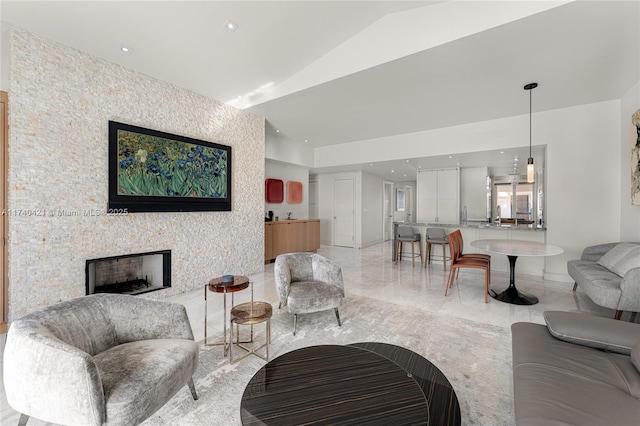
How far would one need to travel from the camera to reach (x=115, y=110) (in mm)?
3199

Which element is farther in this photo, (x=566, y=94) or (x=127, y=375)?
(x=566, y=94)

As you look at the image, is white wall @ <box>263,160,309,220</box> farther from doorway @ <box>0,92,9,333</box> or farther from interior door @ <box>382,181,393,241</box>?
doorway @ <box>0,92,9,333</box>

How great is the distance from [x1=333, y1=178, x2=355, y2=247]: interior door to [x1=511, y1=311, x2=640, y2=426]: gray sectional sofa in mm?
6363

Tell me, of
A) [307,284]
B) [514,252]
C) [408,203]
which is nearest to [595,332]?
[514,252]

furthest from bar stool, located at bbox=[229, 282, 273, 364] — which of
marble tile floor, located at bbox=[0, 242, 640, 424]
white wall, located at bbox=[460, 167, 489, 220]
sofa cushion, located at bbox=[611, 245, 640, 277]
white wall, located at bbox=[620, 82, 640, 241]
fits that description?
white wall, located at bbox=[460, 167, 489, 220]

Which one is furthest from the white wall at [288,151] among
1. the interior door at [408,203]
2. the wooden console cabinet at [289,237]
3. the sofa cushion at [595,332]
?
the sofa cushion at [595,332]

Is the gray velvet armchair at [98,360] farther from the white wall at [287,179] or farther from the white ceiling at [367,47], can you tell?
the white wall at [287,179]

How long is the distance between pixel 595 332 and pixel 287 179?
6.41 m

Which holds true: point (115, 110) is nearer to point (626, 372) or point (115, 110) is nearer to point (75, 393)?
point (75, 393)

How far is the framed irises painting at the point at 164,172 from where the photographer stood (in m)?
3.22

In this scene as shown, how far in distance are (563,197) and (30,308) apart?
7232mm

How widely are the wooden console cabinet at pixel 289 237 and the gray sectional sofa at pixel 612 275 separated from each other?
4.98 metres

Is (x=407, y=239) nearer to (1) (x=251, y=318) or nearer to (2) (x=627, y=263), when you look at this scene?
(2) (x=627, y=263)

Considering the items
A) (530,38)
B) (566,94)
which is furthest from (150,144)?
(566,94)
